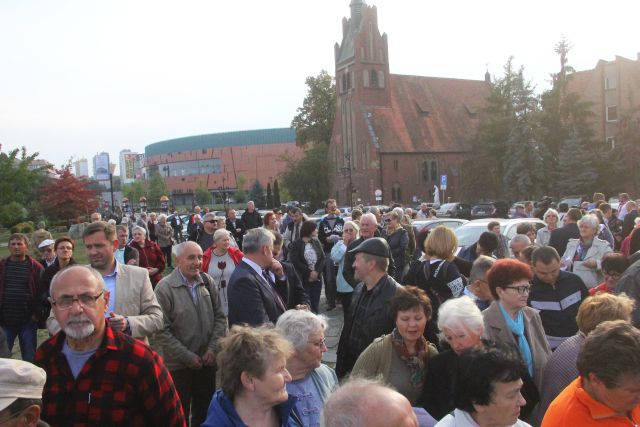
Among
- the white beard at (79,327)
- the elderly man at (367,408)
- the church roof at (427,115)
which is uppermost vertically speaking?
the church roof at (427,115)

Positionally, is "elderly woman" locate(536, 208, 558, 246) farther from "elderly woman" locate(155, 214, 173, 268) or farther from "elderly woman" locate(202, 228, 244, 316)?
"elderly woman" locate(155, 214, 173, 268)

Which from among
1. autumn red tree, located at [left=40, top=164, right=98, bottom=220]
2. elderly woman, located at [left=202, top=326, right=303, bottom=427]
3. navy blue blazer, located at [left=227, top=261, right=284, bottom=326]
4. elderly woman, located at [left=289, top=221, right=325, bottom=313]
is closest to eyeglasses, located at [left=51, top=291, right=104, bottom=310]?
elderly woman, located at [left=202, top=326, right=303, bottom=427]

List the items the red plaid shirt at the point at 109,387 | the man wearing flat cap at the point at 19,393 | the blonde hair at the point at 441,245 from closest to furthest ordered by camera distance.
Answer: the man wearing flat cap at the point at 19,393
the red plaid shirt at the point at 109,387
the blonde hair at the point at 441,245

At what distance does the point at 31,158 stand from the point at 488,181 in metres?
38.9

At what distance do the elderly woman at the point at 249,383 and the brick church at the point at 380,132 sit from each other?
57443mm

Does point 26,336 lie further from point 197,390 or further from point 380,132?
point 380,132

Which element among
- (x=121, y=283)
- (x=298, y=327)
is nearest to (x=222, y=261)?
(x=121, y=283)

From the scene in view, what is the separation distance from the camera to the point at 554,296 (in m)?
4.85

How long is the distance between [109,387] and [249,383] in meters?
0.76

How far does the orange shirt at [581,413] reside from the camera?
8.58 feet

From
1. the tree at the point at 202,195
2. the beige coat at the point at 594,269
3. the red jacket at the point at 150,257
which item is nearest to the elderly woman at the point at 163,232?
the red jacket at the point at 150,257

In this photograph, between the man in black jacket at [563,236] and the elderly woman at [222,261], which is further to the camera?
the man in black jacket at [563,236]

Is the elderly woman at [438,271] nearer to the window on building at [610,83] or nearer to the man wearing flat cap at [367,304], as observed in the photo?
the man wearing flat cap at [367,304]

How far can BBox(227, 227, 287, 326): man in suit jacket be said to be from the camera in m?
4.66
